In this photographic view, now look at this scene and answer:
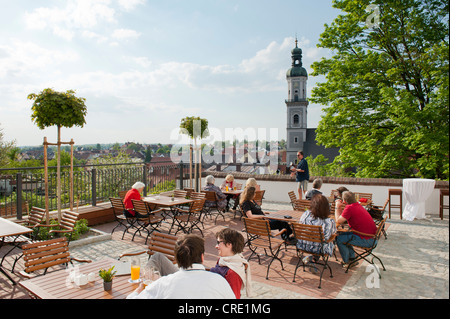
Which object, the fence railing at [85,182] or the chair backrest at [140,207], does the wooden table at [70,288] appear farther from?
the fence railing at [85,182]

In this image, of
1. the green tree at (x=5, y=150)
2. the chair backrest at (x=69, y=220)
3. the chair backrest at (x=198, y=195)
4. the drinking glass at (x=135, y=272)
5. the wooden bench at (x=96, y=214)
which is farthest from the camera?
the green tree at (x=5, y=150)

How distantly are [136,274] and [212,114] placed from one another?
366 inches

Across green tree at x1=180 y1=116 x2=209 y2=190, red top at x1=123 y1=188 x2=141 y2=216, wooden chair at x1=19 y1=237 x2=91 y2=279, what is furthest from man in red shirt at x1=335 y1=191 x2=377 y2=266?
green tree at x1=180 y1=116 x2=209 y2=190

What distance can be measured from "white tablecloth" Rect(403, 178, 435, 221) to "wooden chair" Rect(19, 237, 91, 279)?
830 cm

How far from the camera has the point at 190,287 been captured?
215 centimetres

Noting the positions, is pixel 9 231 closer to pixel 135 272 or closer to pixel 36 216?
pixel 36 216

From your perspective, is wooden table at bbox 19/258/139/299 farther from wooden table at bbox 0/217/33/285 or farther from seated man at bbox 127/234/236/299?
wooden table at bbox 0/217/33/285

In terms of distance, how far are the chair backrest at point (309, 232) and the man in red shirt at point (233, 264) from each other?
188 centimetres

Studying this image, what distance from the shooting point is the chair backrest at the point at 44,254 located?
358cm

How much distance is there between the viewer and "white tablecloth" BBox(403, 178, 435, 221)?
329 inches

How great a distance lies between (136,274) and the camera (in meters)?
2.78

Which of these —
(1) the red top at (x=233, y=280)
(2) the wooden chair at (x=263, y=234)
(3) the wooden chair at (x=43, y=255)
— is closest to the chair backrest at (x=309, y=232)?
(2) the wooden chair at (x=263, y=234)

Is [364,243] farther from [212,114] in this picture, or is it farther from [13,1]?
[212,114]
